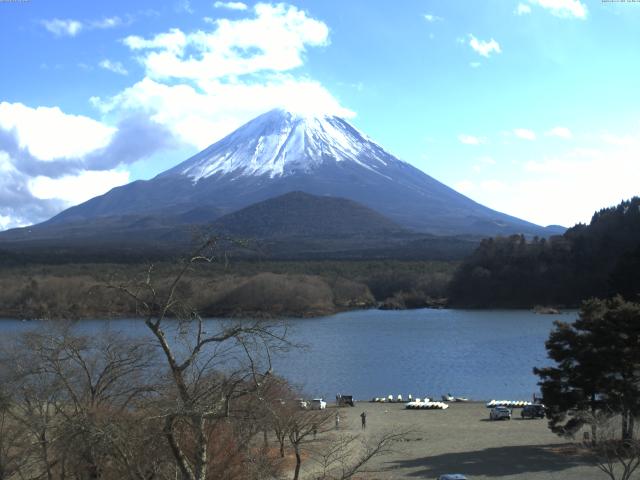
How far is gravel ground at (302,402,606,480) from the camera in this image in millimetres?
11602

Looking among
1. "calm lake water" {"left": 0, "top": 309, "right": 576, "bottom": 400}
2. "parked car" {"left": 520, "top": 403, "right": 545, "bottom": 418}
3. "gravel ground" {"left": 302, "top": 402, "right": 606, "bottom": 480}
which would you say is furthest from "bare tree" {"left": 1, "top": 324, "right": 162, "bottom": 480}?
"parked car" {"left": 520, "top": 403, "right": 545, "bottom": 418}

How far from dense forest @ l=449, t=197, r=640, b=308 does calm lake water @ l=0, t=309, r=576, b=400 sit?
936 centimetres

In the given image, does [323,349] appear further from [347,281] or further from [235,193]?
[235,193]

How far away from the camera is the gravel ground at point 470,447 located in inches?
457

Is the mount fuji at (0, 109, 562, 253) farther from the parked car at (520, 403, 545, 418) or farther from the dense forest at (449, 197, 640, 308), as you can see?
the parked car at (520, 403, 545, 418)

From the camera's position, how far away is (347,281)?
6147 centimetres

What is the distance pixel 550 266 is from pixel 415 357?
29.1 metres

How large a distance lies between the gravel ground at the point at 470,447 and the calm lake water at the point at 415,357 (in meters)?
2.42

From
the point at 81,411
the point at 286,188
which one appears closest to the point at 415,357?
the point at 81,411

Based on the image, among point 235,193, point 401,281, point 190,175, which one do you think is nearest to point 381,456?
point 401,281

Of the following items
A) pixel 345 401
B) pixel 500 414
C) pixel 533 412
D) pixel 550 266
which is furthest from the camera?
pixel 550 266

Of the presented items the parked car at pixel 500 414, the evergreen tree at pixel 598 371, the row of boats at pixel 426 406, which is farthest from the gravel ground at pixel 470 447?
the evergreen tree at pixel 598 371

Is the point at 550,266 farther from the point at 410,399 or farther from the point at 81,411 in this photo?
the point at 81,411

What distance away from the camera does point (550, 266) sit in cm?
5509
